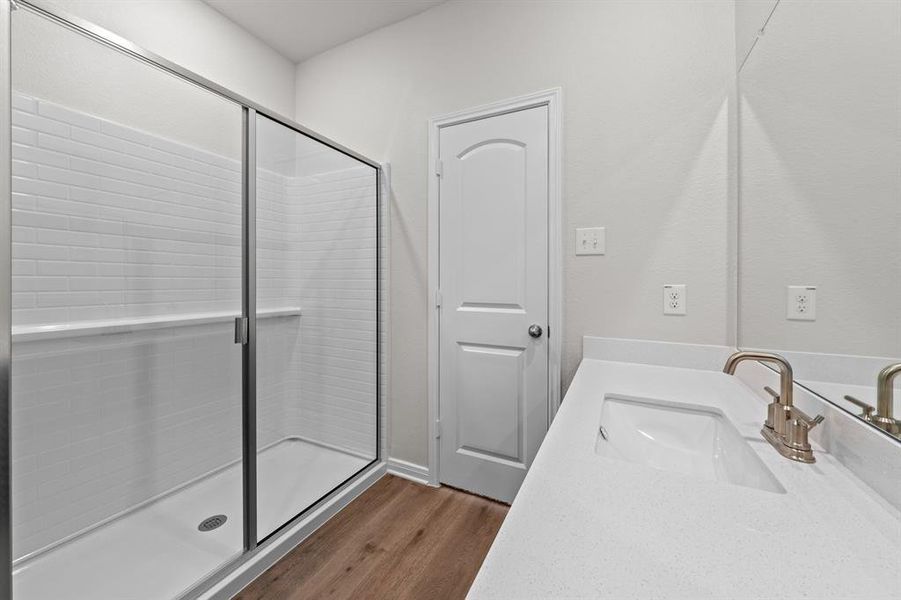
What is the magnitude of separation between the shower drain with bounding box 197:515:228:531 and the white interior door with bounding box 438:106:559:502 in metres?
1.06

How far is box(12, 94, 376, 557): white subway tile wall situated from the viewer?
132 centimetres

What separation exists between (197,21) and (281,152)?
106 centimetres

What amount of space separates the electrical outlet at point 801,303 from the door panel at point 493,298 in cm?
93

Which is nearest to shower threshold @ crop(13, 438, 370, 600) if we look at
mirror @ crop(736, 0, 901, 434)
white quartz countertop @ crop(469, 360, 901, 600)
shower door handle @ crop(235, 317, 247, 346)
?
shower door handle @ crop(235, 317, 247, 346)

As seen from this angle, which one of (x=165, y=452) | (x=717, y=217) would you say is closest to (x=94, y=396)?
(x=165, y=452)

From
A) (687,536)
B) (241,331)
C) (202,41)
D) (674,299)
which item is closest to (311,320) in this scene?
(241,331)

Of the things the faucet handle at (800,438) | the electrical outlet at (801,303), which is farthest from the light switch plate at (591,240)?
the faucet handle at (800,438)

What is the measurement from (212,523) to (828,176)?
7.77 feet

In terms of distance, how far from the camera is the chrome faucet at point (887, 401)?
61cm

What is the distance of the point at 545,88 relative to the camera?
72.0 inches

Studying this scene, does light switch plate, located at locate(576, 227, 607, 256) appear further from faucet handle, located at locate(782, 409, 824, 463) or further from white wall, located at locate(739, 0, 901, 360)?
faucet handle, located at locate(782, 409, 824, 463)

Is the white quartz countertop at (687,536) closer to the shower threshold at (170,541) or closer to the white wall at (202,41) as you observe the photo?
the shower threshold at (170,541)

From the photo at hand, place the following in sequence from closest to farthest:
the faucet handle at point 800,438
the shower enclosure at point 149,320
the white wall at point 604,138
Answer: the faucet handle at point 800,438 → the shower enclosure at point 149,320 → the white wall at point 604,138

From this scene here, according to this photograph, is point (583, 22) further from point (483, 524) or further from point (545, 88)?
point (483, 524)
